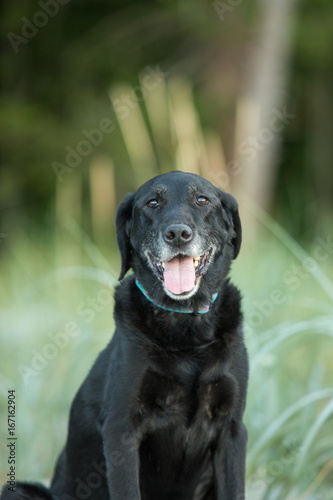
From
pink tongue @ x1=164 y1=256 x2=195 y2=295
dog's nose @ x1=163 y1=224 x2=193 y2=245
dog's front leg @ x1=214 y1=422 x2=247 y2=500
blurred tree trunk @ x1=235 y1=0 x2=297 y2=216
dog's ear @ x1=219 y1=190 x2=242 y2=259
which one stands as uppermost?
blurred tree trunk @ x1=235 y1=0 x2=297 y2=216

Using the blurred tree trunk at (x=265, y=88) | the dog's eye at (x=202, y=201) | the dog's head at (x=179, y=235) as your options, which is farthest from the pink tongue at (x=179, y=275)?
the blurred tree trunk at (x=265, y=88)

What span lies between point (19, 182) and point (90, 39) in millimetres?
2840

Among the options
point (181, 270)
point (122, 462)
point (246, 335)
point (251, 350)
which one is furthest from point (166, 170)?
point (122, 462)

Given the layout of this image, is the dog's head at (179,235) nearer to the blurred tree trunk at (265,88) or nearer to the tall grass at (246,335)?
the tall grass at (246,335)

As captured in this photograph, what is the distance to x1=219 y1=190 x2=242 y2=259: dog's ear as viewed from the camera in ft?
8.95

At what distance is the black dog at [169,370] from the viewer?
2402 millimetres

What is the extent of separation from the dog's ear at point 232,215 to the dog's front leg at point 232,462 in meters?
0.76

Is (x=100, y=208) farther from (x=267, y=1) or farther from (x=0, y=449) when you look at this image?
(x=267, y=1)

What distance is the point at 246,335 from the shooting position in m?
4.14

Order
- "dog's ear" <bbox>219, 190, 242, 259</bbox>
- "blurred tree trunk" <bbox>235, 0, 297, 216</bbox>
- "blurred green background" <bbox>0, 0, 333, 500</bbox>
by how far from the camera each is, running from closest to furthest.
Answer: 1. "dog's ear" <bbox>219, 190, 242, 259</bbox>
2. "blurred green background" <bbox>0, 0, 333, 500</bbox>
3. "blurred tree trunk" <bbox>235, 0, 297, 216</bbox>

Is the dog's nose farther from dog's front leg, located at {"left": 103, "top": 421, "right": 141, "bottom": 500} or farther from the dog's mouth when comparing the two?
dog's front leg, located at {"left": 103, "top": 421, "right": 141, "bottom": 500}

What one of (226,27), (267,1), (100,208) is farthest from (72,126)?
(100,208)

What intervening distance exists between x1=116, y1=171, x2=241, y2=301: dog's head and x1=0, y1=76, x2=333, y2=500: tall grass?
0.66 metres

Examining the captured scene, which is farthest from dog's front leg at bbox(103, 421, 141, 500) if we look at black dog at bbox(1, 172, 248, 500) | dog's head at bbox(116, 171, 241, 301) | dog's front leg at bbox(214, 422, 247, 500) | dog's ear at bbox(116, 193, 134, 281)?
dog's ear at bbox(116, 193, 134, 281)
